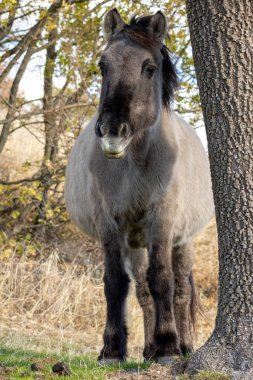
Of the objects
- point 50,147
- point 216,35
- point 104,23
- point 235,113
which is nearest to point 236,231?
point 235,113

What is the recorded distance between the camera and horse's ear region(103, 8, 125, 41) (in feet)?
17.9

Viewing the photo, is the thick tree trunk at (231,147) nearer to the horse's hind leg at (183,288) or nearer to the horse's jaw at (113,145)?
the horse's jaw at (113,145)

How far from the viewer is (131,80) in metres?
5.04

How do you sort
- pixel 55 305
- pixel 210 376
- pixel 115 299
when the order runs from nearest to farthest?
pixel 210 376 < pixel 115 299 < pixel 55 305

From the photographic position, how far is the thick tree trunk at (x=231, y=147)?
4.39 m

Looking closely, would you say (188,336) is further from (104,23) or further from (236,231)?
(104,23)

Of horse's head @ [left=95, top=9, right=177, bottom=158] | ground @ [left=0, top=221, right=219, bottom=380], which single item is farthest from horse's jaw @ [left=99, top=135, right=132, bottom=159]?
ground @ [left=0, top=221, right=219, bottom=380]

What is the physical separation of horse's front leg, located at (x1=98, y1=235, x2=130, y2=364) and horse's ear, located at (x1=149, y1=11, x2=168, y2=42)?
1685mm

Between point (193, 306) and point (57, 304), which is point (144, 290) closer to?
point (193, 306)

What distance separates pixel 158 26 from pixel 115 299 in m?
2.21

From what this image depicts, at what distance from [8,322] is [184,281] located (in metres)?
3.86

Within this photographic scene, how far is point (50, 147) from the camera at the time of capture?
11453 millimetres

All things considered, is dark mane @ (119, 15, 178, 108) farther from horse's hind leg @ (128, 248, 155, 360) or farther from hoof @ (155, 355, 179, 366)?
hoof @ (155, 355, 179, 366)

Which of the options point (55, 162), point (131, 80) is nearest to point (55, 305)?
point (55, 162)
